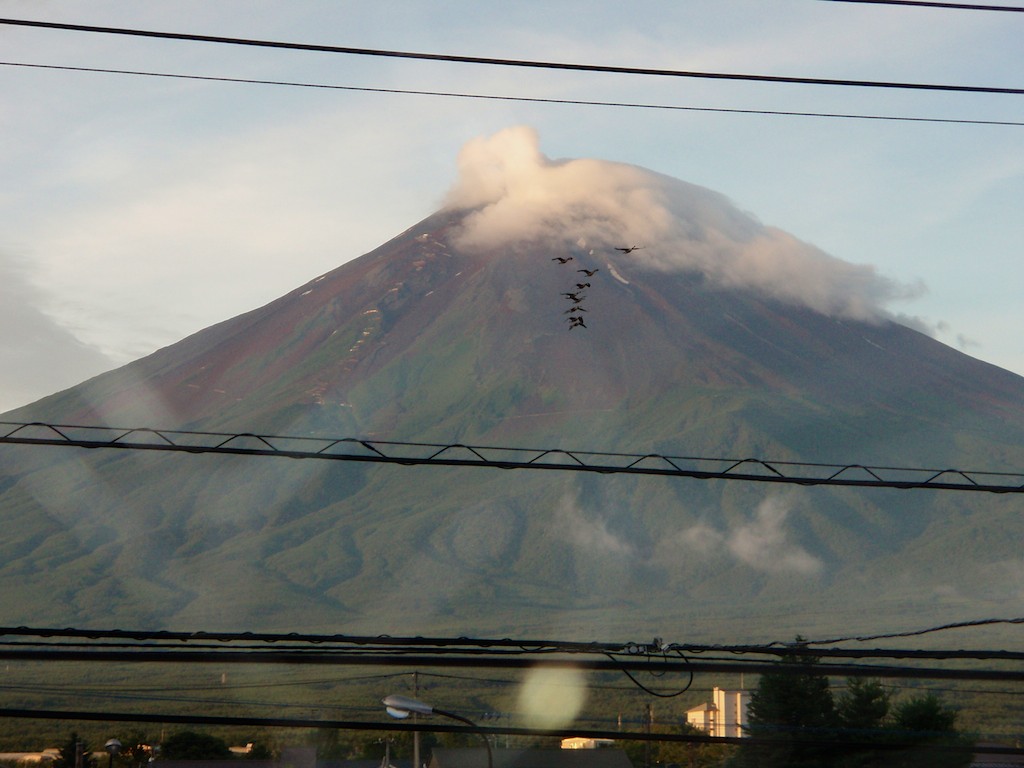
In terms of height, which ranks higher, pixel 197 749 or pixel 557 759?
pixel 197 749

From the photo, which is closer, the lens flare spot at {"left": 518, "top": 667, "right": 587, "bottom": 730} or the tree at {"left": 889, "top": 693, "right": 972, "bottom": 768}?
the tree at {"left": 889, "top": 693, "right": 972, "bottom": 768}

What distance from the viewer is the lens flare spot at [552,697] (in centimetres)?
11194

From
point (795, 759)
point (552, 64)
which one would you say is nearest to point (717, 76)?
point (552, 64)

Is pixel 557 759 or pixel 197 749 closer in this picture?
pixel 197 749

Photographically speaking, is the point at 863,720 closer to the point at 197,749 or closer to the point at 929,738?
the point at 929,738

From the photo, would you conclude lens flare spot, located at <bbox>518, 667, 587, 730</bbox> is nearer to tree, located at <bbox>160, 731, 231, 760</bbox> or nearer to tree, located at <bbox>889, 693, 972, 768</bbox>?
tree, located at <bbox>889, 693, 972, 768</bbox>

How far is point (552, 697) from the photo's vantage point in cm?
13512

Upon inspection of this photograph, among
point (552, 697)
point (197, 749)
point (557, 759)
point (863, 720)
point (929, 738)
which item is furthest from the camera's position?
point (552, 697)

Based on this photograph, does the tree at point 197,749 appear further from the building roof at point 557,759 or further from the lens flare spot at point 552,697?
the lens flare spot at point 552,697

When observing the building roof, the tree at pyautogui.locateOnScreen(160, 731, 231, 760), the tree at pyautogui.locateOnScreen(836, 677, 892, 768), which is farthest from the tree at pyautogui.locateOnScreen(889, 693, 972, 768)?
the tree at pyautogui.locateOnScreen(160, 731, 231, 760)

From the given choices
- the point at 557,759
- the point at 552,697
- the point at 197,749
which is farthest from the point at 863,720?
the point at 552,697

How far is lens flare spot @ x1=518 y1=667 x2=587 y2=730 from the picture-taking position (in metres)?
112

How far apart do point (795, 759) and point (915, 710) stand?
1213cm

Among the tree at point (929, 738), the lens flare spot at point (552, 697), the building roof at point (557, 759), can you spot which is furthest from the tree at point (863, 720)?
the lens flare spot at point (552, 697)
